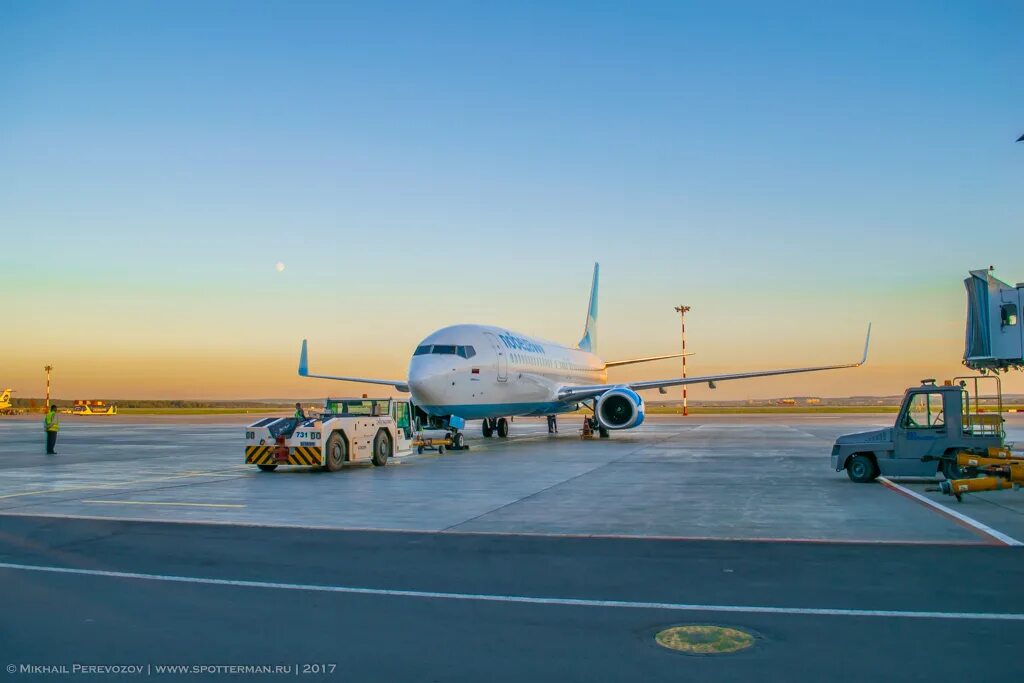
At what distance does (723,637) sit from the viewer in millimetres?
5977

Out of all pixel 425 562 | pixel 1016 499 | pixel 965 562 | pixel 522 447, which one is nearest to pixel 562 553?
pixel 425 562

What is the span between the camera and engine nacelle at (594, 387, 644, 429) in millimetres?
31031

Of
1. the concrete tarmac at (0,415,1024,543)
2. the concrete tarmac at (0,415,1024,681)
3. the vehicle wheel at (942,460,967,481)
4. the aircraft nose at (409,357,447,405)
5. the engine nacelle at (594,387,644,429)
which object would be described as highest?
the aircraft nose at (409,357,447,405)

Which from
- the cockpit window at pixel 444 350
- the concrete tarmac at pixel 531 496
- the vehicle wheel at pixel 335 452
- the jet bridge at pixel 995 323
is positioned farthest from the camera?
the cockpit window at pixel 444 350

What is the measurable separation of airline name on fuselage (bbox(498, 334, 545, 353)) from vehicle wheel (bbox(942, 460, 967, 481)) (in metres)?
17.1

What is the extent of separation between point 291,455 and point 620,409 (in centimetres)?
1546

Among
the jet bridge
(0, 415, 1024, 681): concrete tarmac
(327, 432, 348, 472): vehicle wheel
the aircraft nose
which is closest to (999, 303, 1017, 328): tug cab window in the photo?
the jet bridge

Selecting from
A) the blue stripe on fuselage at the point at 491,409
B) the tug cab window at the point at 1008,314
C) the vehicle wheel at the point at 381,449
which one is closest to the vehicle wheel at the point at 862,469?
the tug cab window at the point at 1008,314

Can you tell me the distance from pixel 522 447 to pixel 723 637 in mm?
23010

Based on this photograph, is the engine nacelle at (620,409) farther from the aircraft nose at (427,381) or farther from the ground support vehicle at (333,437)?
the ground support vehicle at (333,437)

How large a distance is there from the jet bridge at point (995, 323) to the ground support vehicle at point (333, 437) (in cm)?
1371

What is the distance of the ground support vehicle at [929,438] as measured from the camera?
15414 mm

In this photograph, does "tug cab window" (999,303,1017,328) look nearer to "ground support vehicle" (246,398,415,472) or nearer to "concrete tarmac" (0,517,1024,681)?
"concrete tarmac" (0,517,1024,681)

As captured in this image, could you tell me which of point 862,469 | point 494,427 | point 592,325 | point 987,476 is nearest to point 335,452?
point 862,469
